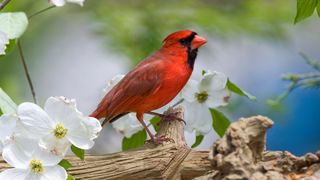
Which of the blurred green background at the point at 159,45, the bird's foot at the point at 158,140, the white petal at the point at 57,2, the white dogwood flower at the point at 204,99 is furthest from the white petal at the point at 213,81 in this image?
the blurred green background at the point at 159,45

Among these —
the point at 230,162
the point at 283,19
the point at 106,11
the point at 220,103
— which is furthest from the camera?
the point at 283,19

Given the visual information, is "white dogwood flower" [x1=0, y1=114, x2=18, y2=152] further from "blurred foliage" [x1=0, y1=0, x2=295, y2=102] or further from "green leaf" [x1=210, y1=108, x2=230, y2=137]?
"blurred foliage" [x1=0, y1=0, x2=295, y2=102]

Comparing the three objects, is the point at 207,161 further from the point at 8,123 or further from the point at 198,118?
the point at 8,123

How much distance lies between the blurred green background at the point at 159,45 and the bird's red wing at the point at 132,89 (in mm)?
540

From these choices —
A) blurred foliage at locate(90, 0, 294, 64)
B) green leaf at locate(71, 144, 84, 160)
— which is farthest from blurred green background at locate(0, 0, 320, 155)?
green leaf at locate(71, 144, 84, 160)

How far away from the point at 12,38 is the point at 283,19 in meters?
1.20

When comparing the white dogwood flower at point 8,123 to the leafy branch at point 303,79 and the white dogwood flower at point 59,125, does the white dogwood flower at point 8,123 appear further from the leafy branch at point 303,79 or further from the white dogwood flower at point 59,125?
the leafy branch at point 303,79

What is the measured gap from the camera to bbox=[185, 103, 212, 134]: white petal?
3.43 feet

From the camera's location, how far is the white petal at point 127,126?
3.60ft

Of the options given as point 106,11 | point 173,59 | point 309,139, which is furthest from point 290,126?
point 173,59

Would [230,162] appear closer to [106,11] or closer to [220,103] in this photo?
[220,103]

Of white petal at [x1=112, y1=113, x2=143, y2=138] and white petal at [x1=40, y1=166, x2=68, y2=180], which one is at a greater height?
white petal at [x1=112, y1=113, x2=143, y2=138]

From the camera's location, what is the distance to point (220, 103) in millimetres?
1059

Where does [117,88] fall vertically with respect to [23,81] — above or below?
below
